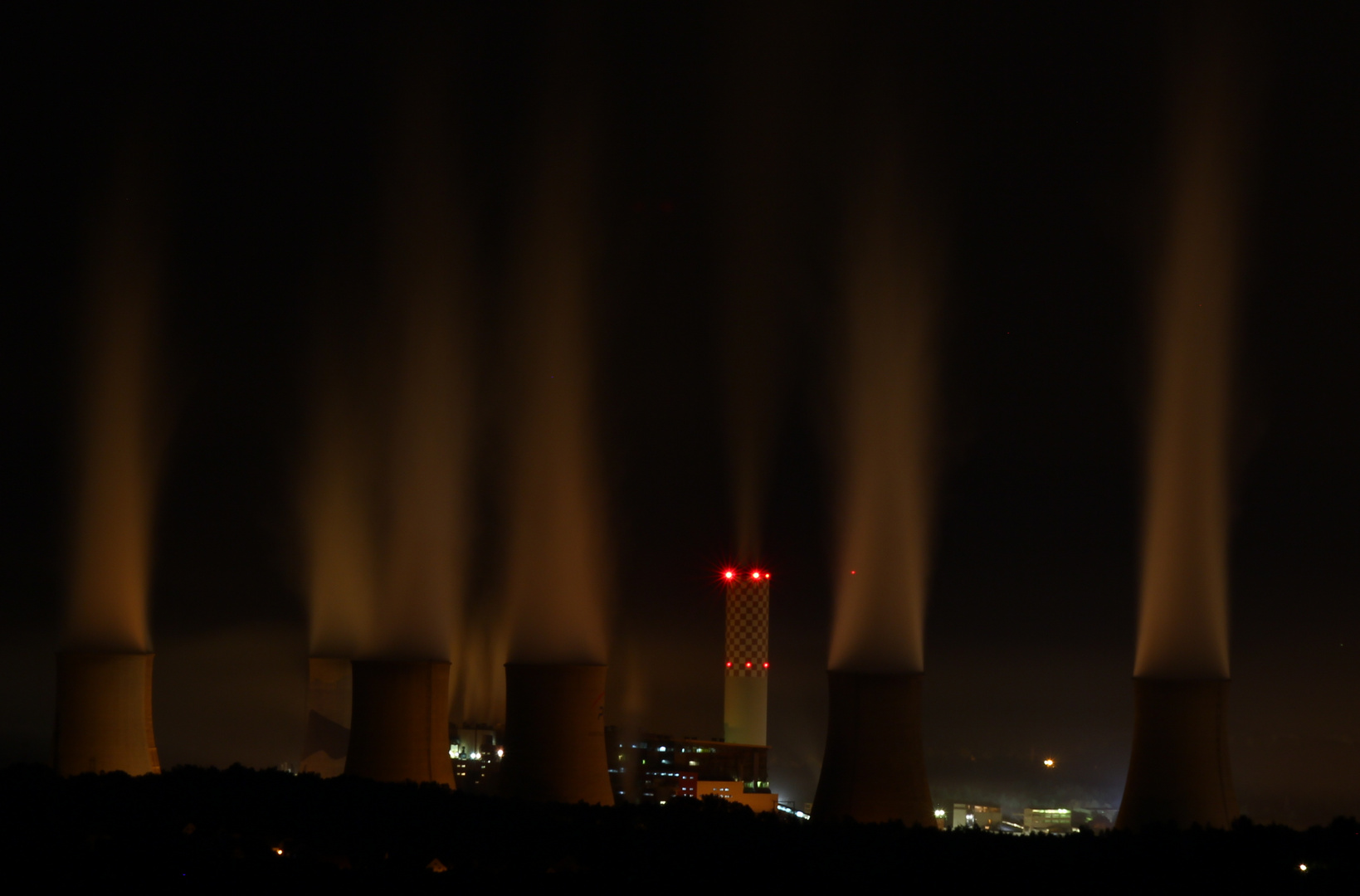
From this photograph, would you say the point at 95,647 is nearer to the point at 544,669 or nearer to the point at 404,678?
the point at 404,678

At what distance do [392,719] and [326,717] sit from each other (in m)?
17.4

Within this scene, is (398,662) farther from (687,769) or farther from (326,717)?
(687,769)

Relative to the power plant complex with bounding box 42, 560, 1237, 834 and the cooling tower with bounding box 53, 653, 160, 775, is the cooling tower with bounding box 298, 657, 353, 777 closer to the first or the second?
the power plant complex with bounding box 42, 560, 1237, 834

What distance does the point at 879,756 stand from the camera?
18547 millimetres

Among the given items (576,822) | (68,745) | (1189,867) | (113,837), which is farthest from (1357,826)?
(68,745)

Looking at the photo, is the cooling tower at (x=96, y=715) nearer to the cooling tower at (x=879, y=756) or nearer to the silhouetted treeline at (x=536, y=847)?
the silhouetted treeline at (x=536, y=847)

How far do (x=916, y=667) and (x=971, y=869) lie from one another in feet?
16.8

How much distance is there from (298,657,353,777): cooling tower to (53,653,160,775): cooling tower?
1280 cm

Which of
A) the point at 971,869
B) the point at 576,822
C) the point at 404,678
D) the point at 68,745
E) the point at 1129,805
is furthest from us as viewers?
the point at 68,745

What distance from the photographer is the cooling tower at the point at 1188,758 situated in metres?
17.7

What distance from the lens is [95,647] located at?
2336 cm

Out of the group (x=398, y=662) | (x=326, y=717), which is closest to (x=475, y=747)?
(x=326, y=717)

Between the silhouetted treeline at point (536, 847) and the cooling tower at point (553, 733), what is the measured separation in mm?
1250

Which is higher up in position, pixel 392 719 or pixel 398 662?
pixel 398 662
